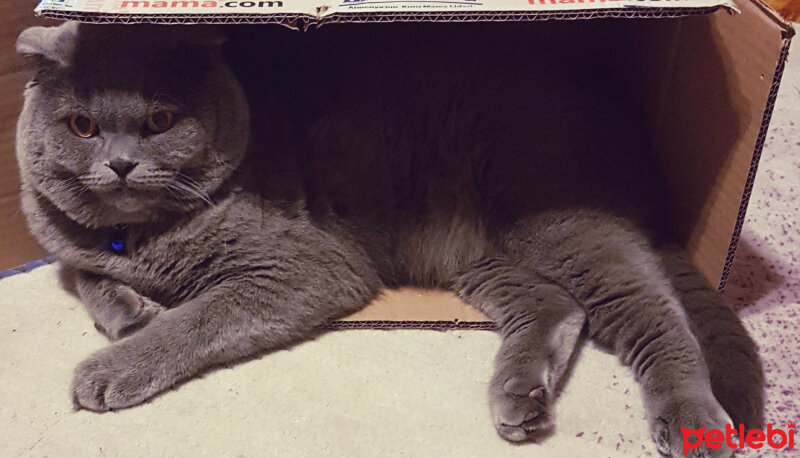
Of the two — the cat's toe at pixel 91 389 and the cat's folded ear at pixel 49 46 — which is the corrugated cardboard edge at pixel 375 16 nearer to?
the cat's folded ear at pixel 49 46

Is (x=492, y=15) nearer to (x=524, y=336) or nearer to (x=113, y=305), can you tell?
(x=524, y=336)

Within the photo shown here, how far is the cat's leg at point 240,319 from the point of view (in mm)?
1117

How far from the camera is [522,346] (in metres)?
1.19

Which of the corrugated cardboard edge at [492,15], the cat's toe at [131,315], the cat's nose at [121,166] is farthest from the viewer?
the cat's toe at [131,315]

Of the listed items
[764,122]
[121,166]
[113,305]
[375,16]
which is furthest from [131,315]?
[764,122]

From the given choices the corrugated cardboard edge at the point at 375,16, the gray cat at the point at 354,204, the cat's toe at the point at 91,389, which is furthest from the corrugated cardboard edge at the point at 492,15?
the cat's toe at the point at 91,389

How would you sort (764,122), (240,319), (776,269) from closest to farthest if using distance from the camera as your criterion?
(764,122) → (240,319) → (776,269)

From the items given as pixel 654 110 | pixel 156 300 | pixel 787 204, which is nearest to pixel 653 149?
pixel 654 110

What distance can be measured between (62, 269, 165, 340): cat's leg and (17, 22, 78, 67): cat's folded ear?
0.40m

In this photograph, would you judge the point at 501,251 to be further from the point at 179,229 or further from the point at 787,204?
the point at 787,204

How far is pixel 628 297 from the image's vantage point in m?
1.19

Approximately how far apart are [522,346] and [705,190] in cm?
42

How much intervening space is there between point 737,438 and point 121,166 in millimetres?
987

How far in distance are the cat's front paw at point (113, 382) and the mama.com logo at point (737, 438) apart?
31.8 inches
